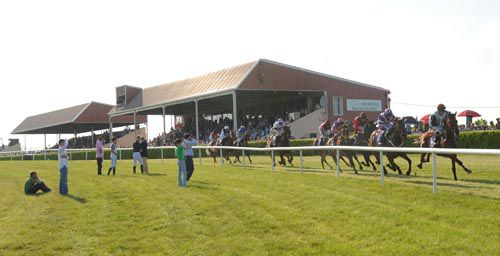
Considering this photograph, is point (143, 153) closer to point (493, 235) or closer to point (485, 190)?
point (485, 190)

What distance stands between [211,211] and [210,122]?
4167 centimetres

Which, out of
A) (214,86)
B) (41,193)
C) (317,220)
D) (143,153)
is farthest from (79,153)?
(317,220)

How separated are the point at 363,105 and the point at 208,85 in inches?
450

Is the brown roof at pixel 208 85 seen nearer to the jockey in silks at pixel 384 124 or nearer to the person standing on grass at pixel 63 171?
the jockey in silks at pixel 384 124

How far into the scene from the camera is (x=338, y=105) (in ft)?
133

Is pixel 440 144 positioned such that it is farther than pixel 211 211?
Yes

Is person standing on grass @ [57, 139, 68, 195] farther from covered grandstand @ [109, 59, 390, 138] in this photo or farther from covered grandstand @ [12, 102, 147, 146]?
covered grandstand @ [12, 102, 147, 146]

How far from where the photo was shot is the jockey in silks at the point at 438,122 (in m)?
14.3

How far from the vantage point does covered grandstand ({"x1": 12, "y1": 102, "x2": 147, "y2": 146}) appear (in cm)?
6084

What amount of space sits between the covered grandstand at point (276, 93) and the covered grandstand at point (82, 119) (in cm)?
1236

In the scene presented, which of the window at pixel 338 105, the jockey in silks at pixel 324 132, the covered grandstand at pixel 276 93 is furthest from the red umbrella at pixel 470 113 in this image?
the jockey in silks at pixel 324 132

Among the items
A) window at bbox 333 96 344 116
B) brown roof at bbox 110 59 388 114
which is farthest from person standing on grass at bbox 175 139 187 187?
window at bbox 333 96 344 116

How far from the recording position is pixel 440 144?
14.2m

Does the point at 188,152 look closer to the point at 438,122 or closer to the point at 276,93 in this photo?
the point at 438,122
